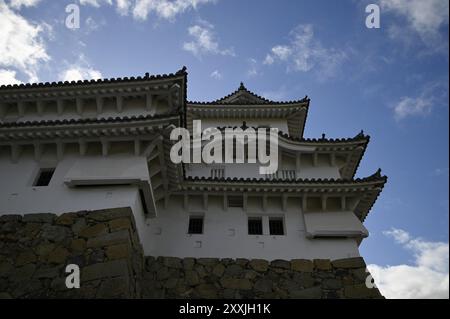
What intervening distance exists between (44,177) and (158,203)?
3.99 meters

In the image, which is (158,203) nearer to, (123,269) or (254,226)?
(254,226)

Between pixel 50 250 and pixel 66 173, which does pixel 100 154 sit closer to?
pixel 66 173

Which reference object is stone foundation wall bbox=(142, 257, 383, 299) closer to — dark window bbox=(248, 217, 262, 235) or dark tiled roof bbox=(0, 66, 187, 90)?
dark window bbox=(248, 217, 262, 235)

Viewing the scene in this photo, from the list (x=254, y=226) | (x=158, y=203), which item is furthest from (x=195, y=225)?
(x=254, y=226)

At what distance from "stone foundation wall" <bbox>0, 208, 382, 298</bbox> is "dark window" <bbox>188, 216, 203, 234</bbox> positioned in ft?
4.09

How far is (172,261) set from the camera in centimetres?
1176

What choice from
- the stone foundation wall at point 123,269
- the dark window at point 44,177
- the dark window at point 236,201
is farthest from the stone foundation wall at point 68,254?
the dark window at point 236,201

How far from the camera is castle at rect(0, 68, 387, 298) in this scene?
945 centimetres

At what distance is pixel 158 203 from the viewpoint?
42.9ft

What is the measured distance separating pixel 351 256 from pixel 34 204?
10.1 meters

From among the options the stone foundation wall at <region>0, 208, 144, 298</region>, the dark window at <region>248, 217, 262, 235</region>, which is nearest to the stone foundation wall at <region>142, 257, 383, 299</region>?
the dark window at <region>248, 217, 262, 235</region>

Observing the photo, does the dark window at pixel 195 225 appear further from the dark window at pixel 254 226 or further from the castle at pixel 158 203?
the dark window at pixel 254 226

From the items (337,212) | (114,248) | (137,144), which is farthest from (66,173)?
(337,212)
